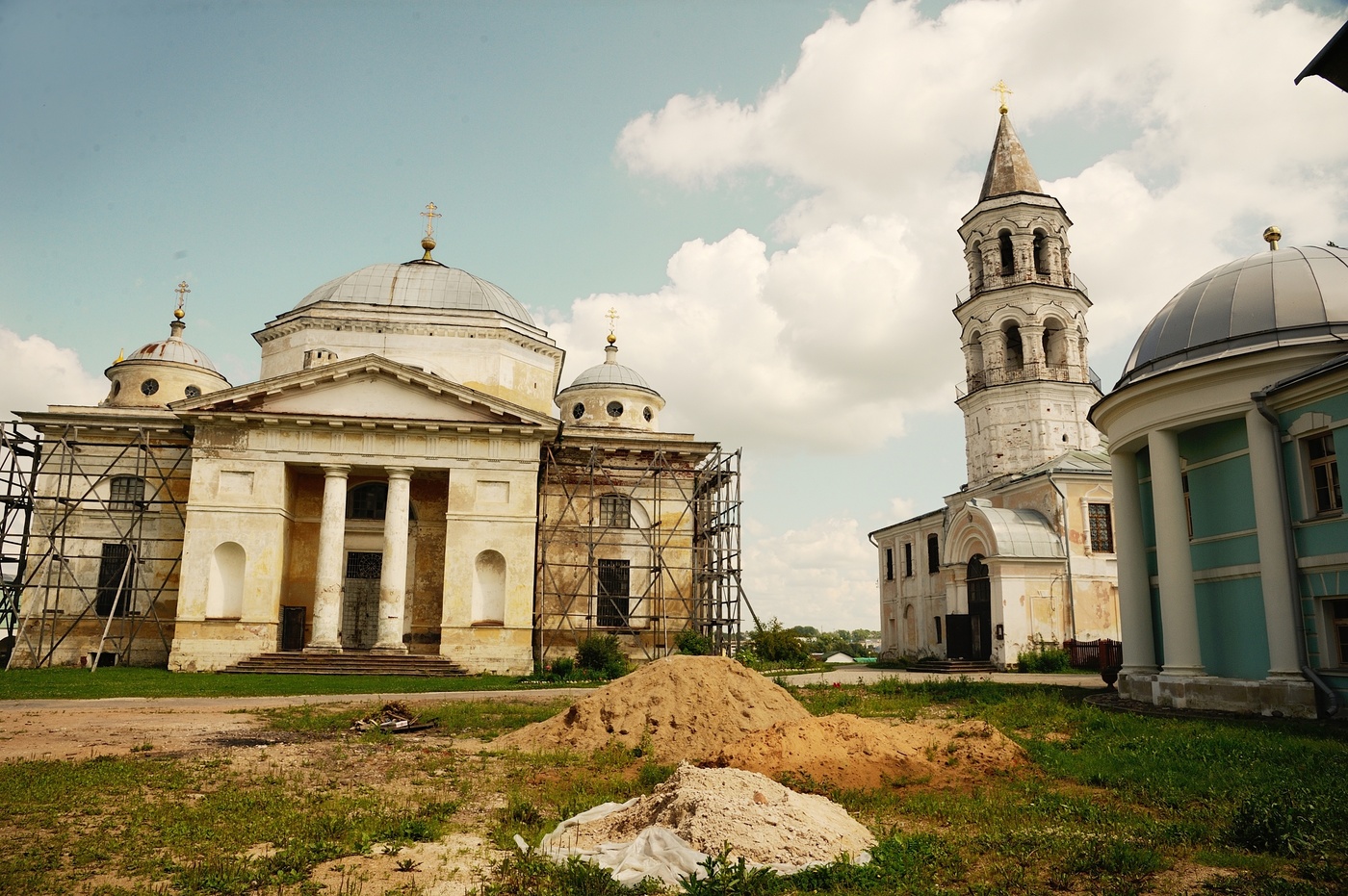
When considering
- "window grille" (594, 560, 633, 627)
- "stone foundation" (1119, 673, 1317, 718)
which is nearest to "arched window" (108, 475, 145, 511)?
"window grille" (594, 560, 633, 627)

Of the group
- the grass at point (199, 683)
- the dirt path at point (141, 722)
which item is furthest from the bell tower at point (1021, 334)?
the dirt path at point (141, 722)

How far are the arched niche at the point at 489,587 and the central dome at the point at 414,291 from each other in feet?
38.1

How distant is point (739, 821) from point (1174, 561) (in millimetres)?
13365

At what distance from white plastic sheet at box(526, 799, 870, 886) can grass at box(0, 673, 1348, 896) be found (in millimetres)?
185

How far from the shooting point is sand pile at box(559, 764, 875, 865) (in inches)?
266

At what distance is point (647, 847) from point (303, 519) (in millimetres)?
26559

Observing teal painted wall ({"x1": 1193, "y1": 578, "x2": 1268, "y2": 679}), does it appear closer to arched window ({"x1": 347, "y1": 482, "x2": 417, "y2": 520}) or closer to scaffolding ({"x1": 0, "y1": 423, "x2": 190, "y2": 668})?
arched window ({"x1": 347, "y1": 482, "x2": 417, "y2": 520})

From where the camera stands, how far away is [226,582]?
28.0 m

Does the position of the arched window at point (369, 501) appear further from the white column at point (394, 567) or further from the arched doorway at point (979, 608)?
the arched doorway at point (979, 608)

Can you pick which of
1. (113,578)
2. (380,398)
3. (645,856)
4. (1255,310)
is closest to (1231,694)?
(1255,310)

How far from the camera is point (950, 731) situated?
40.3ft

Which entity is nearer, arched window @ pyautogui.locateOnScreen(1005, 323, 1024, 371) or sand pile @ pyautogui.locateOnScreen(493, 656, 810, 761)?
sand pile @ pyautogui.locateOnScreen(493, 656, 810, 761)

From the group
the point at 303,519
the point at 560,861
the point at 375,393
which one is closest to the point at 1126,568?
the point at 560,861

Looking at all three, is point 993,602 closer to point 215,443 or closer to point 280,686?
point 280,686
